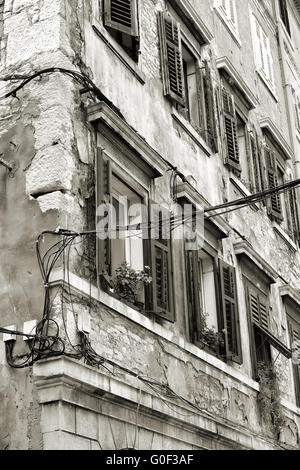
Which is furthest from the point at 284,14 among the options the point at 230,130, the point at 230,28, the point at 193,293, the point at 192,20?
the point at 193,293

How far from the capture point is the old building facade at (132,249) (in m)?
8.08

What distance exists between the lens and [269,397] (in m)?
12.4

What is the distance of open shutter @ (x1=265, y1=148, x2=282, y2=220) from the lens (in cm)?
1512

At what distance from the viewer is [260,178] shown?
14594 millimetres

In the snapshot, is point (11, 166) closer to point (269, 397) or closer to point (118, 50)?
point (118, 50)

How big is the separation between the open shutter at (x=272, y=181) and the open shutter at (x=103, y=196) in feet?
21.2

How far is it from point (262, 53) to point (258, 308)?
615 cm

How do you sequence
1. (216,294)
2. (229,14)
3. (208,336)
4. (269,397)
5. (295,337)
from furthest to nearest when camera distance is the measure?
(229,14) → (295,337) → (269,397) → (216,294) → (208,336)

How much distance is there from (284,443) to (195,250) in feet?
12.1

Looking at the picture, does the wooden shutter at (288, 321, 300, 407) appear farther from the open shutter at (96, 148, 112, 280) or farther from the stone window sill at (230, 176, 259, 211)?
the open shutter at (96, 148, 112, 280)

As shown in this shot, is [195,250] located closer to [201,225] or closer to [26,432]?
[201,225]

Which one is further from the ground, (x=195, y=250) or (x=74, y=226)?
(x=195, y=250)

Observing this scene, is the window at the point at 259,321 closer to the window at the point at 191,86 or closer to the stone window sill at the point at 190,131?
the stone window sill at the point at 190,131
